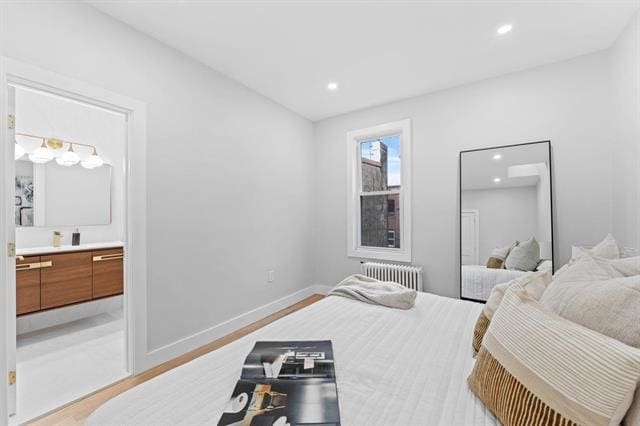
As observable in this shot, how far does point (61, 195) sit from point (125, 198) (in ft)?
6.96

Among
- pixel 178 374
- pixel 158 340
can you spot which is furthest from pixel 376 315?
pixel 158 340

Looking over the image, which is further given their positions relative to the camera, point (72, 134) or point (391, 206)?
point (391, 206)

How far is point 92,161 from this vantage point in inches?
142

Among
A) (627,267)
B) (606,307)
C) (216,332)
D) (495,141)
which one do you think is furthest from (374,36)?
(216,332)

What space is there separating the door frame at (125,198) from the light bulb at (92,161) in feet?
6.74

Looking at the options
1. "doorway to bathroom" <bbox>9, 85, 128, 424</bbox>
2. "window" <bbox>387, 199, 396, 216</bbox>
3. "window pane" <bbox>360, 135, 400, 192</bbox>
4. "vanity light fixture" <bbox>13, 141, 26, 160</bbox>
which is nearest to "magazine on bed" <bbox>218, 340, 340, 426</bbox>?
"doorway to bathroom" <bbox>9, 85, 128, 424</bbox>

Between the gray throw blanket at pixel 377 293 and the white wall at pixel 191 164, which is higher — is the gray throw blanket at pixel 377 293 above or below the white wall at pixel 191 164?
below

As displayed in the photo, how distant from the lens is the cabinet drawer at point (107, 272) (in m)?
3.25

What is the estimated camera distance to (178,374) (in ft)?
3.64

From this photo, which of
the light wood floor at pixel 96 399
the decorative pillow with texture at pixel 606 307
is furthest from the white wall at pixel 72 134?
the decorative pillow with texture at pixel 606 307

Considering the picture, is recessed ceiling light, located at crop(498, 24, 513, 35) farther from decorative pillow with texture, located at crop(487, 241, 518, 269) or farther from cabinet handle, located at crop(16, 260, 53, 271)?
cabinet handle, located at crop(16, 260, 53, 271)

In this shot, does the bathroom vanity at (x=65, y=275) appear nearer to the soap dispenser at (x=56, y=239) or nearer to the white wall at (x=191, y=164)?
the soap dispenser at (x=56, y=239)

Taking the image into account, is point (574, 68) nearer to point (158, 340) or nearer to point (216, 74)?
point (216, 74)

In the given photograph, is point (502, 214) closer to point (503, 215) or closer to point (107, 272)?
point (503, 215)
